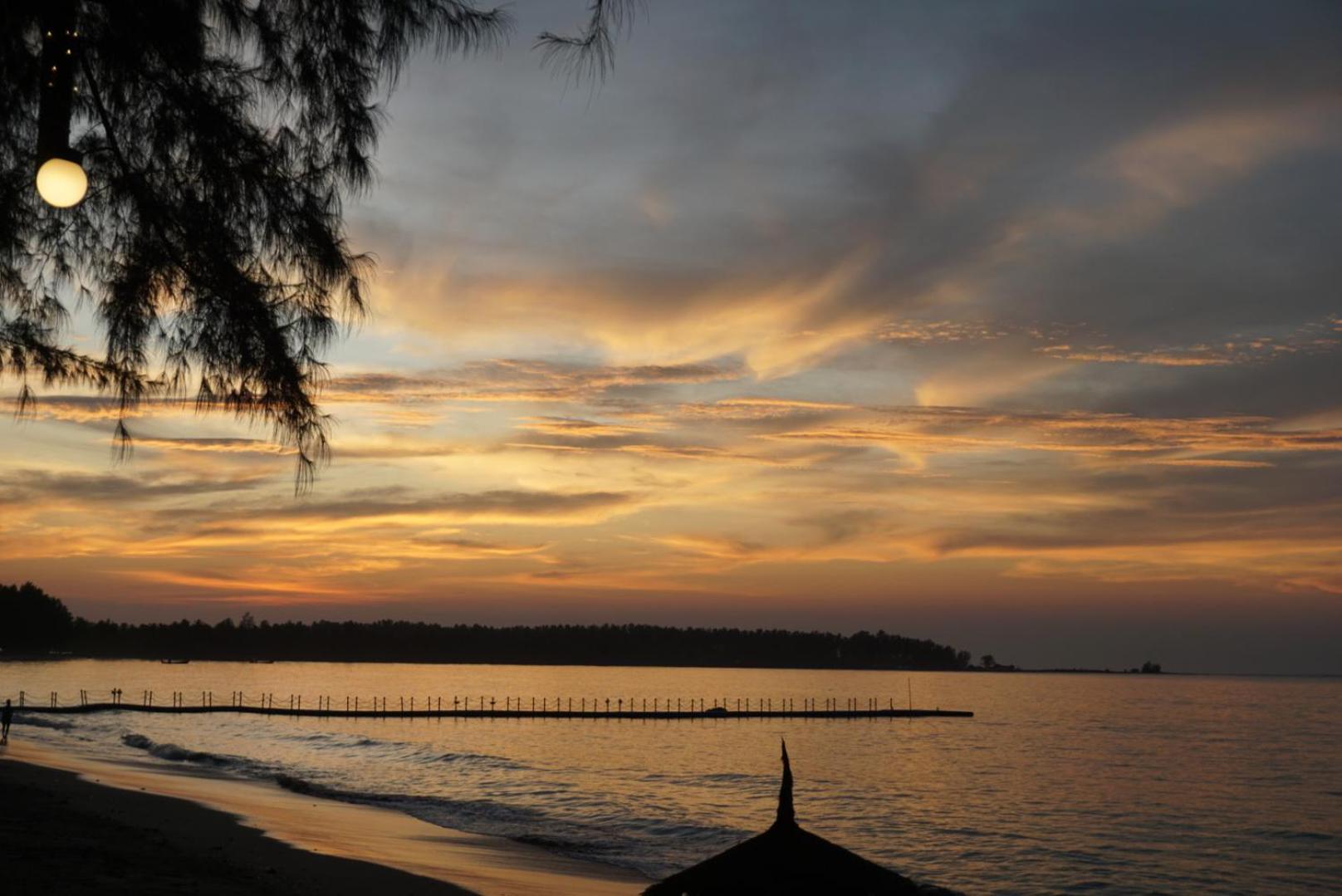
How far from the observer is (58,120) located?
161 inches

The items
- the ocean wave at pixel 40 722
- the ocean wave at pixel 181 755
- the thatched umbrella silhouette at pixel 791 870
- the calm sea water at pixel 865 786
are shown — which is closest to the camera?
the thatched umbrella silhouette at pixel 791 870

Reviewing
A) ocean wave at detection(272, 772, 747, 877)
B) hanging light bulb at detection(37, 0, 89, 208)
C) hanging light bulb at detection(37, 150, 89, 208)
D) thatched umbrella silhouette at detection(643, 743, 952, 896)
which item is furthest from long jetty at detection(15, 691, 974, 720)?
hanging light bulb at detection(37, 150, 89, 208)

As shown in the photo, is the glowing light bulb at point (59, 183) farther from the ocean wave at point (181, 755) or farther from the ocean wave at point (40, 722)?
the ocean wave at point (40, 722)

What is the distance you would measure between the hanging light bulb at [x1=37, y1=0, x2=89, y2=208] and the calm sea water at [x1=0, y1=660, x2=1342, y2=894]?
87.7ft

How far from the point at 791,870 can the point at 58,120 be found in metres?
5.64

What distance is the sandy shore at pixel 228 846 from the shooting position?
14461 mm

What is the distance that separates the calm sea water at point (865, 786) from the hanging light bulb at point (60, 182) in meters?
26.9

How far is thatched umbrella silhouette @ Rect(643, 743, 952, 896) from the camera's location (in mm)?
6637

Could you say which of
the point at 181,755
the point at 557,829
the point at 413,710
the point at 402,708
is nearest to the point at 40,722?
the point at 181,755

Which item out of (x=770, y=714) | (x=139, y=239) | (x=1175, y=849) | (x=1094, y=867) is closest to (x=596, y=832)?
(x=1094, y=867)

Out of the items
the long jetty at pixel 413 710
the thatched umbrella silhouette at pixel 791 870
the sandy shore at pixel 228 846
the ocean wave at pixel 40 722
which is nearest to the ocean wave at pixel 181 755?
the ocean wave at pixel 40 722

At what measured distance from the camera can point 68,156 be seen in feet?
13.1

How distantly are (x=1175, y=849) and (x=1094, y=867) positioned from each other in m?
7.91

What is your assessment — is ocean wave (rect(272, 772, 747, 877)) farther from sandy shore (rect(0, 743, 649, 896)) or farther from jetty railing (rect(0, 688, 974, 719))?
jetty railing (rect(0, 688, 974, 719))
